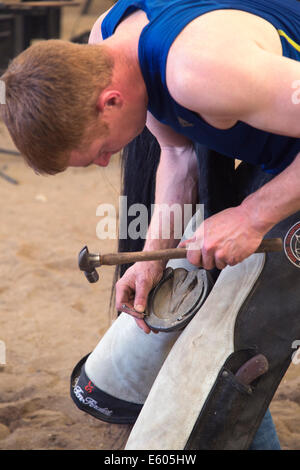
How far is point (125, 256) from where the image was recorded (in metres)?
1.07

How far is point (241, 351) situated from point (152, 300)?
0.25m

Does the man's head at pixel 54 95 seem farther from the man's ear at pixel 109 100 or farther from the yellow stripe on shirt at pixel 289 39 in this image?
the yellow stripe on shirt at pixel 289 39

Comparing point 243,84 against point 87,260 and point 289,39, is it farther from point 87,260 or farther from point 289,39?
point 87,260

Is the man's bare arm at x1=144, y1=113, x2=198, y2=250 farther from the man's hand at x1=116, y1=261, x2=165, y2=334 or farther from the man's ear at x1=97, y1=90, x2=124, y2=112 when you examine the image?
the man's ear at x1=97, y1=90, x2=124, y2=112

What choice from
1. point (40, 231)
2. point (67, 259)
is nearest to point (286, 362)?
point (67, 259)

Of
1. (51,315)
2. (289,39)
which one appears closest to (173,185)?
(289,39)

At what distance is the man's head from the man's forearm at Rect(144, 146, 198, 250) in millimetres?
421

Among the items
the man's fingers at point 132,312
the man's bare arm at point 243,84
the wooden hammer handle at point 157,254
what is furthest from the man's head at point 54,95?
the man's fingers at point 132,312

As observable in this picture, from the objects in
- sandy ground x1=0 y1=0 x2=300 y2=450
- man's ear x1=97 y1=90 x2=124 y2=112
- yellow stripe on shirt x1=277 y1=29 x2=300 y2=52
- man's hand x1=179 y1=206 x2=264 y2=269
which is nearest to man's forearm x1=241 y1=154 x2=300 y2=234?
man's hand x1=179 y1=206 x2=264 y2=269

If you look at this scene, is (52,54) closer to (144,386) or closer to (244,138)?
(244,138)

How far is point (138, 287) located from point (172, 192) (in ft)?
0.71

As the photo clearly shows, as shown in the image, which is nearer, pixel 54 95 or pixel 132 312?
pixel 54 95

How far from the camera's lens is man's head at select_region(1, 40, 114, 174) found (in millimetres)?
877

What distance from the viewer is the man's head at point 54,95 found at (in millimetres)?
877
